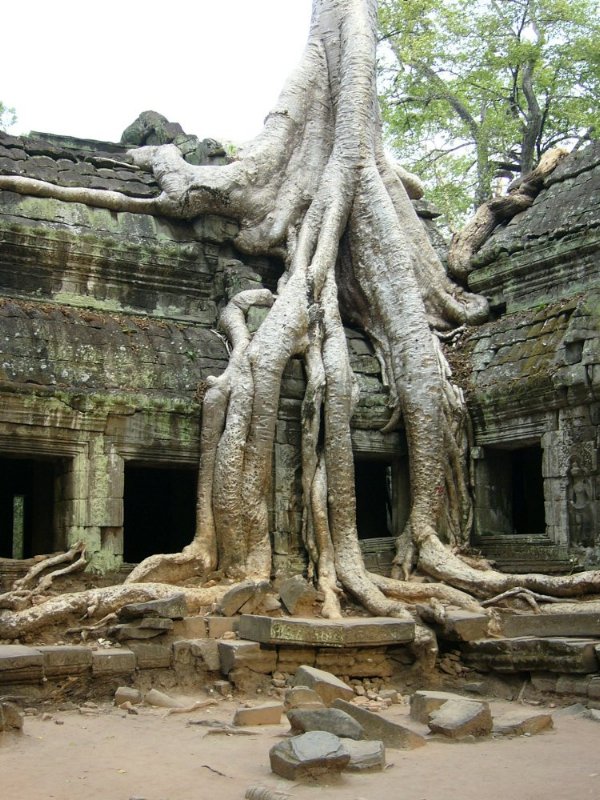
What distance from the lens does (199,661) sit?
6574 mm

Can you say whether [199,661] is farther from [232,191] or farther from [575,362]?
[232,191]

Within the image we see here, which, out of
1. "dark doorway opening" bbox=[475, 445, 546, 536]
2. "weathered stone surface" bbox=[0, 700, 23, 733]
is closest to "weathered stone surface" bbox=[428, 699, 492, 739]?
"weathered stone surface" bbox=[0, 700, 23, 733]

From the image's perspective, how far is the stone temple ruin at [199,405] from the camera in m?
6.69

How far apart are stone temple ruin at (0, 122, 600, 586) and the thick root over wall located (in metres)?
0.22

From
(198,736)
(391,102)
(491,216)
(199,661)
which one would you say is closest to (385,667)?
(199,661)

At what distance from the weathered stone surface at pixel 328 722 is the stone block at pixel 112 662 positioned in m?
1.66

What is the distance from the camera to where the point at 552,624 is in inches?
272

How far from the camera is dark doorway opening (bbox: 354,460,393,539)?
10.2 meters

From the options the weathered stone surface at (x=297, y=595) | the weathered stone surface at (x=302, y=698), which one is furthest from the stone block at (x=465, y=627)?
the weathered stone surface at (x=302, y=698)

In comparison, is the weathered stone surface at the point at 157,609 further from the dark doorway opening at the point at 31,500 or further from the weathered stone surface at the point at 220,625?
the dark doorway opening at the point at 31,500

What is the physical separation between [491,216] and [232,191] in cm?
293

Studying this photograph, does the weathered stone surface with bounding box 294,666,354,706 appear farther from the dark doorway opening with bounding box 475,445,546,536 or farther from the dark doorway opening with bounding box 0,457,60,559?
the dark doorway opening with bounding box 475,445,546,536

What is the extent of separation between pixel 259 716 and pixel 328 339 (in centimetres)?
397

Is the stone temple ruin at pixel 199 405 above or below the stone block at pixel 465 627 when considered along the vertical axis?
above
